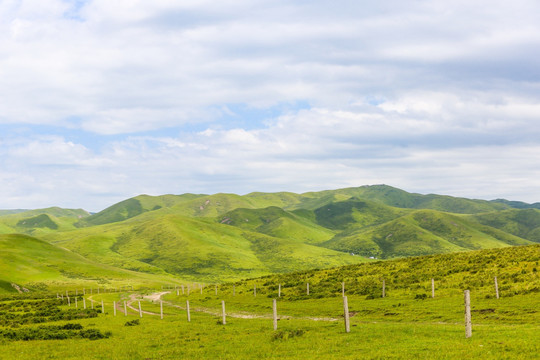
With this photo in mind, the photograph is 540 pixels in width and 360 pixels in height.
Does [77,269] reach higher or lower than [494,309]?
lower

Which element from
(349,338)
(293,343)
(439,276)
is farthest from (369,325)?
(439,276)

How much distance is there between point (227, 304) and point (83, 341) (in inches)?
1297

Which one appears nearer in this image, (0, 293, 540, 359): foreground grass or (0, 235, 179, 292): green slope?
(0, 293, 540, 359): foreground grass

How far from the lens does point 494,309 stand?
37250mm

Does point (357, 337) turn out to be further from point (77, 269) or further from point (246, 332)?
point (77, 269)

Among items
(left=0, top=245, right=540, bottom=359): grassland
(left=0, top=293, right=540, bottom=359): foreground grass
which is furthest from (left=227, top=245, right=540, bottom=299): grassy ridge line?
(left=0, top=293, right=540, bottom=359): foreground grass

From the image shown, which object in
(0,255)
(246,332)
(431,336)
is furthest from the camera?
(0,255)

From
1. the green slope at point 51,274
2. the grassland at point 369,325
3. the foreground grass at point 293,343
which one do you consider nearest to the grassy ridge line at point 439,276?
the grassland at point 369,325

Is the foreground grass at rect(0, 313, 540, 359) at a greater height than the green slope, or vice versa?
the foreground grass at rect(0, 313, 540, 359)

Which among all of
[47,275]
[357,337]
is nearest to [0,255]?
[47,275]

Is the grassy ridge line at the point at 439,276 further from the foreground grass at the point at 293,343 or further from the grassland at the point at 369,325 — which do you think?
the foreground grass at the point at 293,343

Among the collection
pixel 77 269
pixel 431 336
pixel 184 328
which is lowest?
pixel 77 269

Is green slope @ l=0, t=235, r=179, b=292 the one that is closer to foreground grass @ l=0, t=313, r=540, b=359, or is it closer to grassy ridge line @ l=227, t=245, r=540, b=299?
grassy ridge line @ l=227, t=245, r=540, b=299

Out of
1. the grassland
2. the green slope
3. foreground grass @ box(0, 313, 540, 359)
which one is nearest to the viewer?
foreground grass @ box(0, 313, 540, 359)
